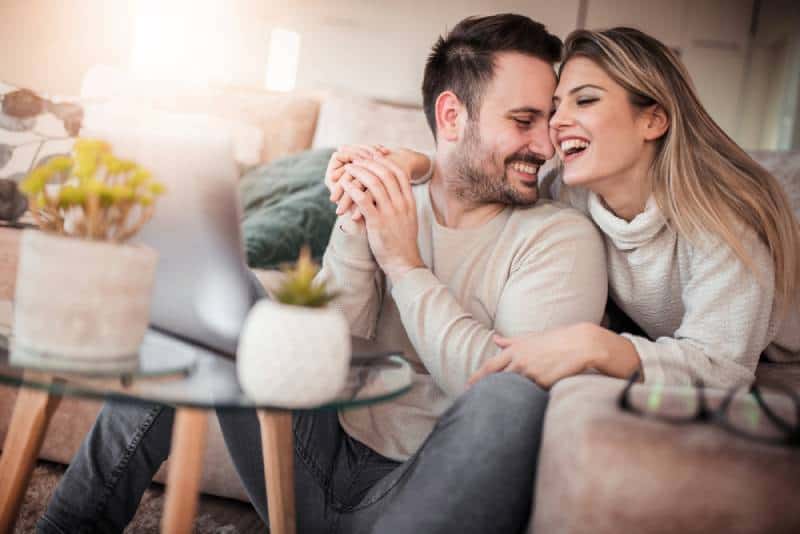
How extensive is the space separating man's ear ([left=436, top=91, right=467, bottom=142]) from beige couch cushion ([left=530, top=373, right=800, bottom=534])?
0.94 meters

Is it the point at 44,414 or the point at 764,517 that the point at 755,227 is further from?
the point at 44,414

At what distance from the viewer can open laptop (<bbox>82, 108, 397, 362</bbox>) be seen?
78 centimetres

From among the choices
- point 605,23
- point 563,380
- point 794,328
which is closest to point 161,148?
point 563,380

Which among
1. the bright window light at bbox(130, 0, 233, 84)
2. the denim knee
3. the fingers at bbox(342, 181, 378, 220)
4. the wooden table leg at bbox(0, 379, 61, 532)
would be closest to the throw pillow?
the fingers at bbox(342, 181, 378, 220)

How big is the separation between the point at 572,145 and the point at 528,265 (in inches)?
9.3

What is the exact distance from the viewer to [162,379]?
72 centimetres

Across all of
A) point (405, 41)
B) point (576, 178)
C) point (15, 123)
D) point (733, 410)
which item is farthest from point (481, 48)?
point (405, 41)

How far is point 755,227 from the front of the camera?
1.16m

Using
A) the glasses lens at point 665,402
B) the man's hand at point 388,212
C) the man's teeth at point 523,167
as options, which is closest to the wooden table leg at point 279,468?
the man's hand at point 388,212

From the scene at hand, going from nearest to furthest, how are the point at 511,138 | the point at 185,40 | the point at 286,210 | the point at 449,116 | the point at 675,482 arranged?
the point at 675,482
the point at 511,138
the point at 449,116
the point at 286,210
the point at 185,40

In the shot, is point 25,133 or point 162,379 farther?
point 25,133

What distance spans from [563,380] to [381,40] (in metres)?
3.78

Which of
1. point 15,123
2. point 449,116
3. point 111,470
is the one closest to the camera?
point 111,470

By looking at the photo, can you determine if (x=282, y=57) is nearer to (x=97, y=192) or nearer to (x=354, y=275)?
(x=354, y=275)
